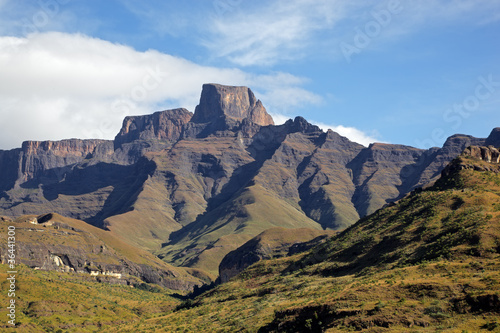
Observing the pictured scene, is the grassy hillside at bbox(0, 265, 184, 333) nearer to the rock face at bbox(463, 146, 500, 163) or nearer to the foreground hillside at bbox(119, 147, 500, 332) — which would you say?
the foreground hillside at bbox(119, 147, 500, 332)

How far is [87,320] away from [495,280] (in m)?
136

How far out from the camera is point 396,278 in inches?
3314

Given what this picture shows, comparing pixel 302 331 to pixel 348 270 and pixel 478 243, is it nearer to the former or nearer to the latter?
pixel 478 243

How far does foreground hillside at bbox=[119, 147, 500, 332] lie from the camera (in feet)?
208

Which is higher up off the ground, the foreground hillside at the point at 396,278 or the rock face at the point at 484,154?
the rock face at the point at 484,154

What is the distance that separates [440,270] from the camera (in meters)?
83.5

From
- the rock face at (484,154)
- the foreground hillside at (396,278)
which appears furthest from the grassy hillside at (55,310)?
the rock face at (484,154)

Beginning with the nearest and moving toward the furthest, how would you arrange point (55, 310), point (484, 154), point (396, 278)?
point (396, 278) < point (484, 154) < point (55, 310)

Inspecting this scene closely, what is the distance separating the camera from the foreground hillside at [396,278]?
63.2m

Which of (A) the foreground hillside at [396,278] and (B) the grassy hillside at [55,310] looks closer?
(A) the foreground hillside at [396,278]

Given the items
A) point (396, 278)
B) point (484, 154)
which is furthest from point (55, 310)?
point (484, 154)

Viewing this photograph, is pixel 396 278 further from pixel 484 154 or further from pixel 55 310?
pixel 55 310

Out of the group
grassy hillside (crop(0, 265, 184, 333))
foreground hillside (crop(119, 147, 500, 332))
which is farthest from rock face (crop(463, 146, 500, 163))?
grassy hillside (crop(0, 265, 184, 333))

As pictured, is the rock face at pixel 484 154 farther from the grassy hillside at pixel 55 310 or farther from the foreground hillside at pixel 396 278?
the grassy hillside at pixel 55 310
